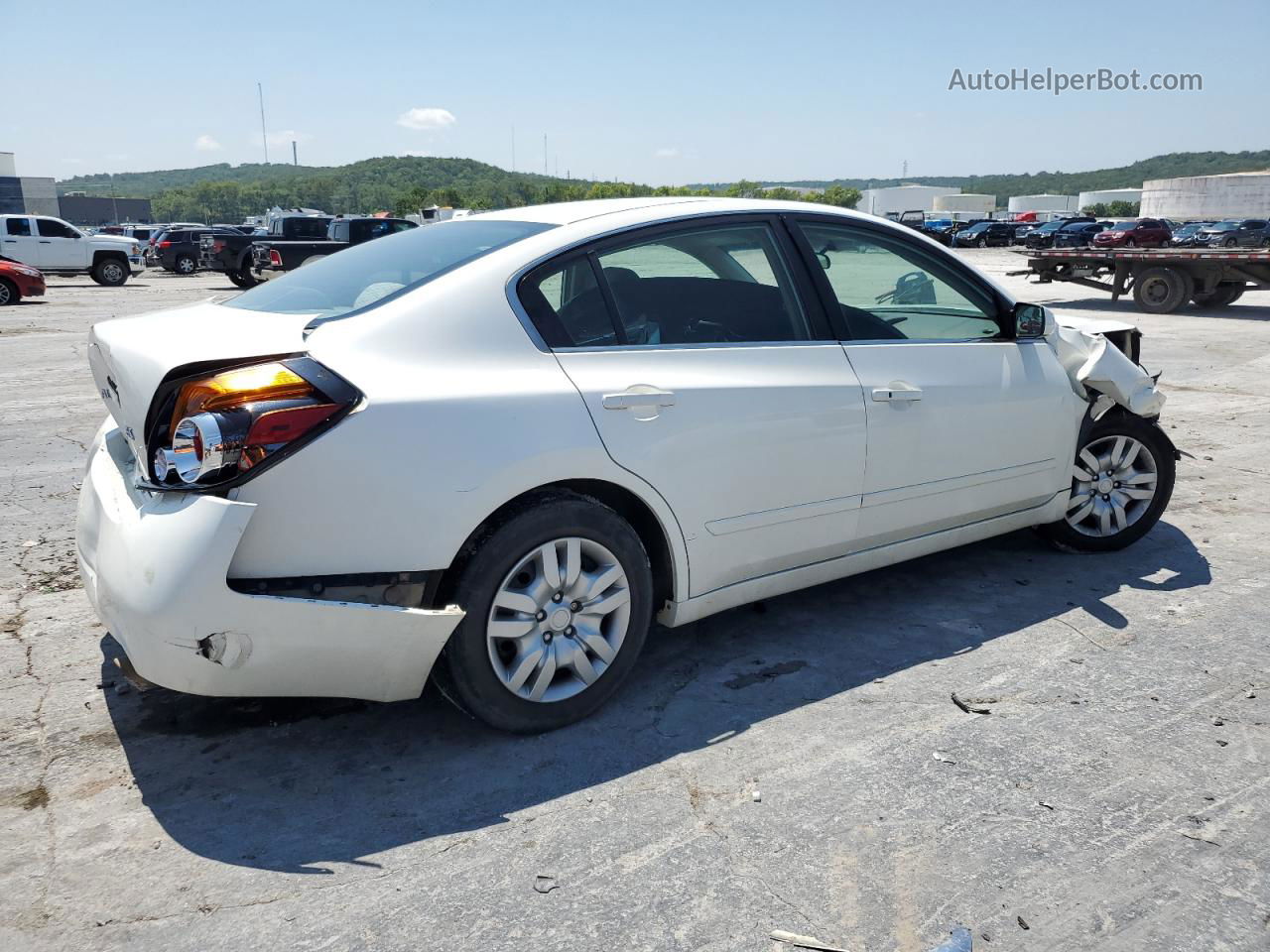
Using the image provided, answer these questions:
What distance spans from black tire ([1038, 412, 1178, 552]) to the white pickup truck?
28777 mm

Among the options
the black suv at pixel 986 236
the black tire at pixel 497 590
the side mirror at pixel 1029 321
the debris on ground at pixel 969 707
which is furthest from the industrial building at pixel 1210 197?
the black tire at pixel 497 590

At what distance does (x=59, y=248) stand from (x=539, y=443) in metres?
29.4

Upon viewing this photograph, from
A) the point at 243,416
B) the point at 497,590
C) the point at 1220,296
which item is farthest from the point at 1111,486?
the point at 1220,296

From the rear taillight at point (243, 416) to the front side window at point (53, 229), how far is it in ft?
95.4

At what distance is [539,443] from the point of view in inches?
116

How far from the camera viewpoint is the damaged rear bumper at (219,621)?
2588mm

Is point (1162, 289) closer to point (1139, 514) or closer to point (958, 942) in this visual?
point (1139, 514)

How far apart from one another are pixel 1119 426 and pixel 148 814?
4.26 m

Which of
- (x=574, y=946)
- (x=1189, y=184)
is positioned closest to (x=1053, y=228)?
(x=1189, y=184)

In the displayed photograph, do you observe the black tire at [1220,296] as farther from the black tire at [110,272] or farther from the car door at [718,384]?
the black tire at [110,272]

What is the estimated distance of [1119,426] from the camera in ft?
15.5

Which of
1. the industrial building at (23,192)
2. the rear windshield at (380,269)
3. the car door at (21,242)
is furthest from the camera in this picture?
the industrial building at (23,192)

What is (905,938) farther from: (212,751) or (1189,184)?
(1189,184)

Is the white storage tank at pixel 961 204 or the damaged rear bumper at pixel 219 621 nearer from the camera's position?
the damaged rear bumper at pixel 219 621
